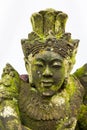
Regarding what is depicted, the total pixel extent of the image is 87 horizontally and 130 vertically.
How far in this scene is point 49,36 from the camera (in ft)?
40.1

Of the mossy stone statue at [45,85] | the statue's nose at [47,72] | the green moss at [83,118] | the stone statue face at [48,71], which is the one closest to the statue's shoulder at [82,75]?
the mossy stone statue at [45,85]

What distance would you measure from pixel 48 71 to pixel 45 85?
22 cm

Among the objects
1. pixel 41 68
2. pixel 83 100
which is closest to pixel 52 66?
pixel 41 68

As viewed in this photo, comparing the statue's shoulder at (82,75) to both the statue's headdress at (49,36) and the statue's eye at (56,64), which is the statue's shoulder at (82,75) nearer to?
the statue's headdress at (49,36)

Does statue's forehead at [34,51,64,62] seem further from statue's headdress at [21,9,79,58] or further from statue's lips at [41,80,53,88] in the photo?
statue's lips at [41,80,53,88]

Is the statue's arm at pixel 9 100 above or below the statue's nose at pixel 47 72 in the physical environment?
below

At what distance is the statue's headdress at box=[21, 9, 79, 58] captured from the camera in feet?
40.0

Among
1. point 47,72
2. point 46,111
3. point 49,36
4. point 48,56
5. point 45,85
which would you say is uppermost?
point 49,36

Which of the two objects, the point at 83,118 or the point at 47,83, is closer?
the point at 47,83

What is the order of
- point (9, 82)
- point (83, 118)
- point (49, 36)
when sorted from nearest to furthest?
point (49, 36), point (9, 82), point (83, 118)

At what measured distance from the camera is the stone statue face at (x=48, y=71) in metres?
12.1

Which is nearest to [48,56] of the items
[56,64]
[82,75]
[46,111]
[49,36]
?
[56,64]

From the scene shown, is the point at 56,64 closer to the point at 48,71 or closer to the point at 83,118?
the point at 48,71

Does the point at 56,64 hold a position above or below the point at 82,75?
above
